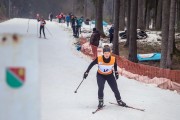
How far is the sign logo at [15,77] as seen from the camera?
2.64 metres

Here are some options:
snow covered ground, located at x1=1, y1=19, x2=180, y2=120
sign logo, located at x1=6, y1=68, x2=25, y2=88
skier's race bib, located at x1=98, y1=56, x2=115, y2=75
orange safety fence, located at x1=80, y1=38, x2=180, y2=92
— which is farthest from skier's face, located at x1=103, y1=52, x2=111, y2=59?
sign logo, located at x1=6, y1=68, x2=25, y2=88

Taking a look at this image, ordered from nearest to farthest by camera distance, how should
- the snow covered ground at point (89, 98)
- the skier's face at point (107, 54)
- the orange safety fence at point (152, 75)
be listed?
1. the skier's face at point (107, 54)
2. the snow covered ground at point (89, 98)
3. the orange safety fence at point (152, 75)

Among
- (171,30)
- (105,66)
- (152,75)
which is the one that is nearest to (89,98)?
(105,66)

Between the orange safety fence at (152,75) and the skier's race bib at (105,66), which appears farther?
the orange safety fence at (152,75)

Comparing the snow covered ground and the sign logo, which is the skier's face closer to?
the snow covered ground

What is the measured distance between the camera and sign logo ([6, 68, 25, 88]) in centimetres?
264

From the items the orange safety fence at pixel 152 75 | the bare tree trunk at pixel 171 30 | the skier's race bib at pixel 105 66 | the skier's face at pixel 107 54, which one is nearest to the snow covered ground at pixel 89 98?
the orange safety fence at pixel 152 75

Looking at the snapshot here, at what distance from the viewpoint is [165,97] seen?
42.3 feet

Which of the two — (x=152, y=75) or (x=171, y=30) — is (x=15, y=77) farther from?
(x=171, y=30)

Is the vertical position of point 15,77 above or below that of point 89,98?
above

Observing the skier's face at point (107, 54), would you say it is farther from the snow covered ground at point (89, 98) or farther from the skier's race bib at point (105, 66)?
the snow covered ground at point (89, 98)

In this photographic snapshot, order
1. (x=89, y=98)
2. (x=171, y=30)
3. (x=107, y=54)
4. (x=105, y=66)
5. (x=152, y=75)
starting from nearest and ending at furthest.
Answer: (x=107, y=54), (x=105, y=66), (x=89, y=98), (x=152, y=75), (x=171, y=30)

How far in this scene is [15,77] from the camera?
266cm

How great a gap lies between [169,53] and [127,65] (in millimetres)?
3287
